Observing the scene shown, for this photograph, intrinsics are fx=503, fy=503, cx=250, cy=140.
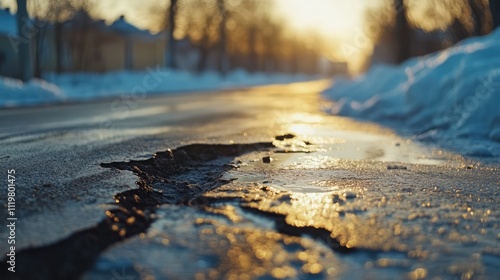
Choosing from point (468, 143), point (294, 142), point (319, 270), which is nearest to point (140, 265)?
point (319, 270)

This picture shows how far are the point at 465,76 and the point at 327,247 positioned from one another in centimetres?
575

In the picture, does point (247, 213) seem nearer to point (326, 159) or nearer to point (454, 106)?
point (326, 159)

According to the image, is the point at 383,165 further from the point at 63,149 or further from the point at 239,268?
the point at 63,149

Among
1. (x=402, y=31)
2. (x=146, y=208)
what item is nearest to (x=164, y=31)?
(x=402, y=31)

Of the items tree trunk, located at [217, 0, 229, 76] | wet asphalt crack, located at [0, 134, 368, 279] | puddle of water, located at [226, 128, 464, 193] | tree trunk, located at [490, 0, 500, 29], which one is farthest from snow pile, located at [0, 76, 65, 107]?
tree trunk, located at [217, 0, 229, 76]

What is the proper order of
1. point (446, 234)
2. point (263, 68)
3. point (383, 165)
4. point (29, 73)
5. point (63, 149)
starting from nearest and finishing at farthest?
1. point (446, 234)
2. point (383, 165)
3. point (63, 149)
4. point (29, 73)
5. point (263, 68)

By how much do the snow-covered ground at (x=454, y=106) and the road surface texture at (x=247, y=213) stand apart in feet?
3.41

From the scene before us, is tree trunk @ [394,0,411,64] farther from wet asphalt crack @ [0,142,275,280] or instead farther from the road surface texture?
wet asphalt crack @ [0,142,275,280]

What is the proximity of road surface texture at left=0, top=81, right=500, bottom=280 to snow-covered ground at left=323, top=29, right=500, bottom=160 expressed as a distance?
1.04m

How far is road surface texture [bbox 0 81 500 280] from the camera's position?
172cm

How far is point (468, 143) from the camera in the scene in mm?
5027

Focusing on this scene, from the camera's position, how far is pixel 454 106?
21.2 ft

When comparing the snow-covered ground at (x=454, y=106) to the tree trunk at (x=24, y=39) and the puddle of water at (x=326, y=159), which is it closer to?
the puddle of water at (x=326, y=159)

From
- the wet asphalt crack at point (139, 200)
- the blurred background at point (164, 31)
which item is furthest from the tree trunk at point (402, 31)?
the wet asphalt crack at point (139, 200)
